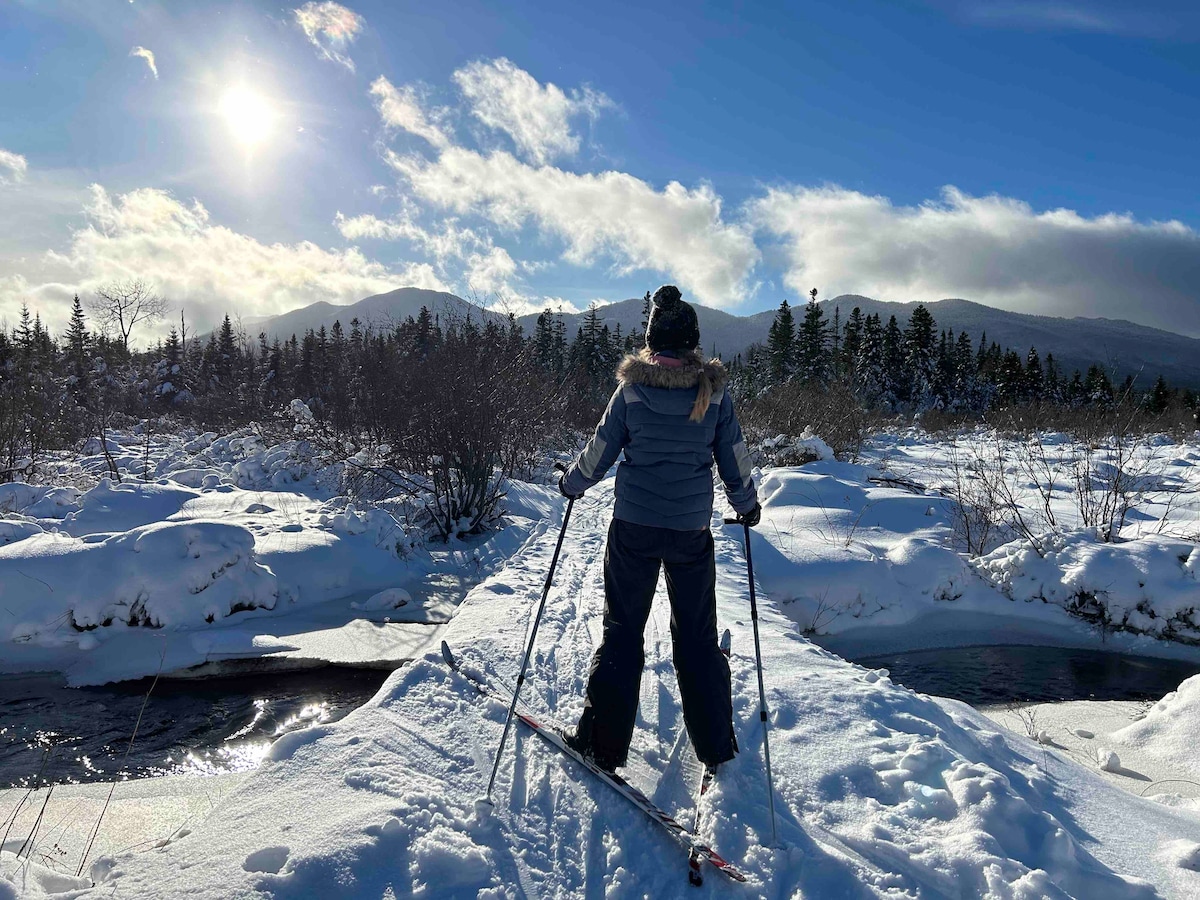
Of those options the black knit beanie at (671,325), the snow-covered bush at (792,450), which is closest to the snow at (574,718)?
the black knit beanie at (671,325)

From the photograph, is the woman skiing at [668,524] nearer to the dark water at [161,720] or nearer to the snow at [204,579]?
the dark water at [161,720]

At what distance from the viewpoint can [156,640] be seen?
5609 millimetres

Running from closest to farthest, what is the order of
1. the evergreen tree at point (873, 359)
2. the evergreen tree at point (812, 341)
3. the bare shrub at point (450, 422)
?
the bare shrub at point (450, 422), the evergreen tree at point (812, 341), the evergreen tree at point (873, 359)

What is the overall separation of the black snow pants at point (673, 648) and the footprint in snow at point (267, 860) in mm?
1394

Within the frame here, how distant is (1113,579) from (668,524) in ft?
21.7

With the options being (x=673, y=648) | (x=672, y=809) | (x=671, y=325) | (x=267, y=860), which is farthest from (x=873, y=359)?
(x=267, y=860)

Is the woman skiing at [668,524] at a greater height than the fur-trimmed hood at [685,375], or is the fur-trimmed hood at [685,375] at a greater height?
the fur-trimmed hood at [685,375]

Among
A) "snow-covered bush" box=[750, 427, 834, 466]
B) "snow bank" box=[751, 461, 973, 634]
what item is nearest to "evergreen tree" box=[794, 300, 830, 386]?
"snow-covered bush" box=[750, 427, 834, 466]

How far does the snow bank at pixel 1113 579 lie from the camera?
6406mm

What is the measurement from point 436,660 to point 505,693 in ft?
2.11

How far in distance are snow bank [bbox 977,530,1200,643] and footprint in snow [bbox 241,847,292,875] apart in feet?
25.7

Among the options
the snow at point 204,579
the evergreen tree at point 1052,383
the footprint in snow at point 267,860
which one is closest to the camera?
the footprint in snow at point 267,860

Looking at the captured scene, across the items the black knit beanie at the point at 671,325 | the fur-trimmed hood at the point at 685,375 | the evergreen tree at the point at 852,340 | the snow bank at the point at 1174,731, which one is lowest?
the snow bank at the point at 1174,731

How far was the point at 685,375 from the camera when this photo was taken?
293cm
